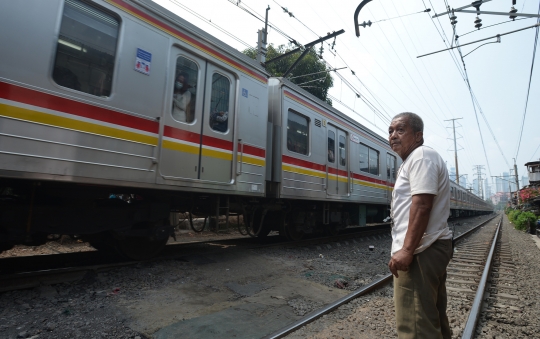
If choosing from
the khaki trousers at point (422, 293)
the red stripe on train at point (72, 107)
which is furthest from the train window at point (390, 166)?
the khaki trousers at point (422, 293)

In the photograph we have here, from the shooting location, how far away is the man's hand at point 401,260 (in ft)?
6.21

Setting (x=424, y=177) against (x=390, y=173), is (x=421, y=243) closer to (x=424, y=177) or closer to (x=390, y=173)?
(x=424, y=177)

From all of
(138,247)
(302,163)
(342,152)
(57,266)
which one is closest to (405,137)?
(138,247)

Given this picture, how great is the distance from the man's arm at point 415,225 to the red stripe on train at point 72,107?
3.20 metres

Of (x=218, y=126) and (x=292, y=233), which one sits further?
(x=292, y=233)

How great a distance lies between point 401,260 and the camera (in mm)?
1915

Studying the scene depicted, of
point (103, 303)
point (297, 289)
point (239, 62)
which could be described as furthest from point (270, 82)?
point (103, 303)

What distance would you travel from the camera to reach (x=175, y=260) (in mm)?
4770

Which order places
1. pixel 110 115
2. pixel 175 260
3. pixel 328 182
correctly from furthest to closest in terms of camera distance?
pixel 328 182, pixel 175 260, pixel 110 115

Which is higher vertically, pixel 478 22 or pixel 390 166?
pixel 478 22

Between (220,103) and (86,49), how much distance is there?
79.9 inches

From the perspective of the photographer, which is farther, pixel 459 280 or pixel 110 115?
pixel 459 280

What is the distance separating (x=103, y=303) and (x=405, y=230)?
2968 mm

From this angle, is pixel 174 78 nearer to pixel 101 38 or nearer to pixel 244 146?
pixel 101 38
